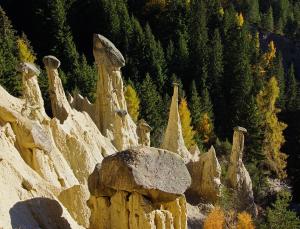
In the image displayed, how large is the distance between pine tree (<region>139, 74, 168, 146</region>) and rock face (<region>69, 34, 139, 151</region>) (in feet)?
46.4

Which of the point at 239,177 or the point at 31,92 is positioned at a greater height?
the point at 31,92

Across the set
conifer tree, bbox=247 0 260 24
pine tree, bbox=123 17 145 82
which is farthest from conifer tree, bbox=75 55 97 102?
conifer tree, bbox=247 0 260 24

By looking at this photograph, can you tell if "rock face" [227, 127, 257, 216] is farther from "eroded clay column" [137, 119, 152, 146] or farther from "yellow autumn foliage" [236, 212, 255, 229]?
"eroded clay column" [137, 119, 152, 146]

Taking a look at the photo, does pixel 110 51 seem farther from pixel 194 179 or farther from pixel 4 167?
pixel 4 167

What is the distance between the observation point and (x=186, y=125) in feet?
147

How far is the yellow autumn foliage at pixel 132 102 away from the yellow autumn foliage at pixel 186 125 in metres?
4.03

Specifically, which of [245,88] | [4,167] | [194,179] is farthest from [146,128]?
[245,88]

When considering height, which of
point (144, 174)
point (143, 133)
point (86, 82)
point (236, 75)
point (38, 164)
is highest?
point (144, 174)

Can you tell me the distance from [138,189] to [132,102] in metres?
30.3

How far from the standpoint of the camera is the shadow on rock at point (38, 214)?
13870mm

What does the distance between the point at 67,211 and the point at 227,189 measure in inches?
670

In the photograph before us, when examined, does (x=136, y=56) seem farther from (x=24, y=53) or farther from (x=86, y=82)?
(x=24, y=53)

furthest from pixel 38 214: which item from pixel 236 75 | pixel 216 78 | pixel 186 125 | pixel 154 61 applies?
pixel 236 75

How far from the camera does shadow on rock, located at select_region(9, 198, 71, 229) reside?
13870 millimetres
